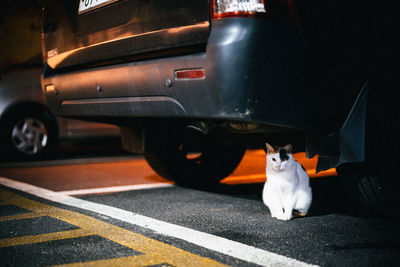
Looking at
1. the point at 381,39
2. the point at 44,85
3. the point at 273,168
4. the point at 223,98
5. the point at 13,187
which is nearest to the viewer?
the point at 223,98

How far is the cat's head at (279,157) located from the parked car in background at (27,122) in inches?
182

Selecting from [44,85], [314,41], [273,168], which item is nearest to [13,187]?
[44,85]

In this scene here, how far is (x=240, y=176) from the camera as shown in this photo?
5.68 meters

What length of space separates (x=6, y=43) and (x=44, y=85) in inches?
155

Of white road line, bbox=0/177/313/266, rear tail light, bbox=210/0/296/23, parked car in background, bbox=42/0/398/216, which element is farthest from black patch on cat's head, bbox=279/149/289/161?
rear tail light, bbox=210/0/296/23

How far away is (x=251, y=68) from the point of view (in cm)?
266

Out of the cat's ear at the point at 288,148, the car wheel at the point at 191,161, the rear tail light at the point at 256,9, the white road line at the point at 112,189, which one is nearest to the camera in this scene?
the rear tail light at the point at 256,9

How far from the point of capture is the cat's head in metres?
3.43

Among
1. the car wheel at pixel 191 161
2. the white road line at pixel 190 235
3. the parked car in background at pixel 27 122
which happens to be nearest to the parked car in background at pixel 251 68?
the white road line at pixel 190 235

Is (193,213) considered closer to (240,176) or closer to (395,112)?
(395,112)

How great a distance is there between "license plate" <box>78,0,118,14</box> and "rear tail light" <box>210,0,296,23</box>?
934 mm

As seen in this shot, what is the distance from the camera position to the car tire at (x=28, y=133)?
7.25 meters

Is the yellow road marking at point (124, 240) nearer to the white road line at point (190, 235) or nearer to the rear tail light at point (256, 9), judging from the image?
the white road line at point (190, 235)

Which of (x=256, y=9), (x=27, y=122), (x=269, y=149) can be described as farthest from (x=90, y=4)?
(x=27, y=122)
